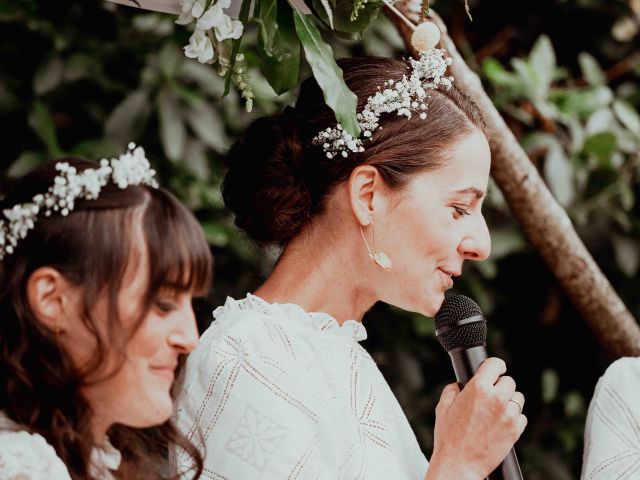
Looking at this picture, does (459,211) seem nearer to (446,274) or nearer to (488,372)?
(446,274)

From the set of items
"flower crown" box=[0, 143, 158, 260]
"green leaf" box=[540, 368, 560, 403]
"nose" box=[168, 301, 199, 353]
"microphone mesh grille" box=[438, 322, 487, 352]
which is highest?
"flower crown" box=[0, 143, 158, 260]

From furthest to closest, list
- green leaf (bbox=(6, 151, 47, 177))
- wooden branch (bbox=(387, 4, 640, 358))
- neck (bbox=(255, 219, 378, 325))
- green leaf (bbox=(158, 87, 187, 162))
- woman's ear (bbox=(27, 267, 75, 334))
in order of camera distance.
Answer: green leaf (bbox=(158, 87, 187, 162)) < green leaf (bbox=(6, 151, 47, 177)) < wooden branch (bbox=(387, 4, 640, 358)) < neck (bbox=(255, 219, 378, 325)) < woman's ear (bbox=(27, 267, 75, 334))

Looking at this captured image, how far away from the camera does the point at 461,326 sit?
2.41m

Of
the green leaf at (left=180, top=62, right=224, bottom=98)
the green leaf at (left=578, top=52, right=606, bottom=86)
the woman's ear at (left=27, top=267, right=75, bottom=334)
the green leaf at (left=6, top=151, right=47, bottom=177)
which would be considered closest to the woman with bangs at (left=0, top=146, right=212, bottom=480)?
the woman's ear at (left=27, top=267, right=75, bottom=334)

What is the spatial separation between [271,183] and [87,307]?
86 centimetres

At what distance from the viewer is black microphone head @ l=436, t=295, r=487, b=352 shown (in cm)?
241

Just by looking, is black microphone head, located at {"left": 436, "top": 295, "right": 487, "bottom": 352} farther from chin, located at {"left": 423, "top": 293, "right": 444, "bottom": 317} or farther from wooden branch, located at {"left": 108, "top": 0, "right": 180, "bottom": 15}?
wooden branch, located at {"left": 108, "top": 0, "right": 180, "bottom": 15}

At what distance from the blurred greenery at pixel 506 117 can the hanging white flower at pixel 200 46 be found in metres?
1.36

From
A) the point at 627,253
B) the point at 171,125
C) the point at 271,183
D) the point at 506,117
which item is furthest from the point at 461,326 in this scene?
the point at 506,117

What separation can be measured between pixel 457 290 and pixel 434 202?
95.3 inches

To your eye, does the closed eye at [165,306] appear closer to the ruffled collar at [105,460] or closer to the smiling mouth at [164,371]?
the smiling mouth at [164,371]

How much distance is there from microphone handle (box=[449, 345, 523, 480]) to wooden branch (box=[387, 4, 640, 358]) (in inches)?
31.9

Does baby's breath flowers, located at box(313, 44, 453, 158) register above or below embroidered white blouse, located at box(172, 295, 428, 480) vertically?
above

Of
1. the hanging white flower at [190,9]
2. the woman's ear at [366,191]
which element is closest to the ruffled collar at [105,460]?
the woman's ear at [366,191]
